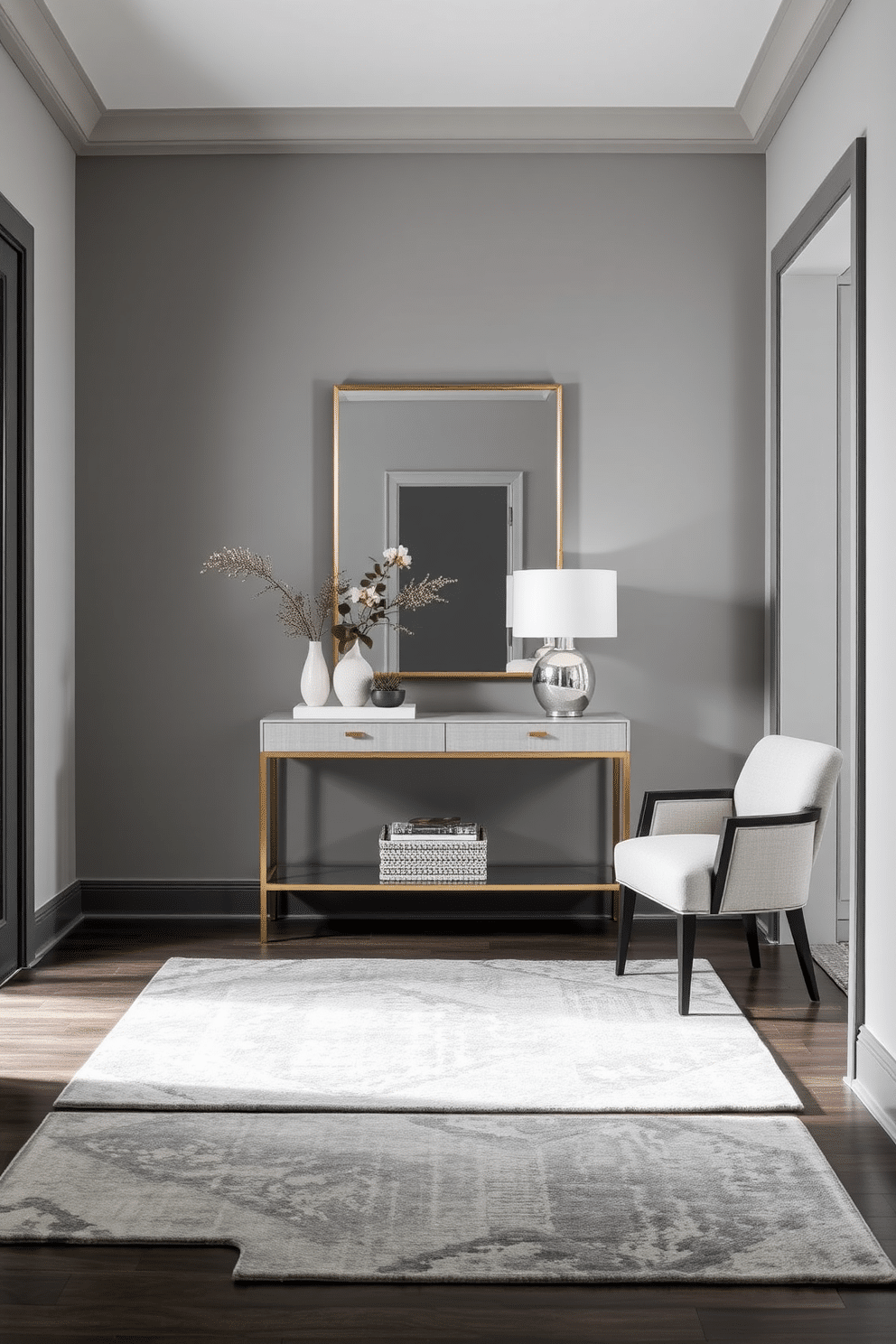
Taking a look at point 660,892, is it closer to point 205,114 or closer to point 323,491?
point 323,491

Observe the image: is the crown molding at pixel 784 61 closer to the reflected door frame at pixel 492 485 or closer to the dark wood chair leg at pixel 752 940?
the reflected door frame at pixel 492 485

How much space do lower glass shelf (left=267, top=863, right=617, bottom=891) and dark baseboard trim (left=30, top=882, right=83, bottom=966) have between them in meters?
0.76

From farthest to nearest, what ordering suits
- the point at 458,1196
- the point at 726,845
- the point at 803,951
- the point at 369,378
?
the point at 369,378
the point at 803,951
the point at 726,845
the point at 458,1196

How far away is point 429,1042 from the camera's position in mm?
3135

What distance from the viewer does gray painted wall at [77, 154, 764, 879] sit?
4586mm

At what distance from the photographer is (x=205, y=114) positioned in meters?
4.47

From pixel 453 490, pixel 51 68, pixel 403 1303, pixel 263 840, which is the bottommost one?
pixel 403 1303

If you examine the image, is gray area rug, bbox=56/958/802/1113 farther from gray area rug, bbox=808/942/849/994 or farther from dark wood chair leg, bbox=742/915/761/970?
gray area rug, bbox=808/942/849/994

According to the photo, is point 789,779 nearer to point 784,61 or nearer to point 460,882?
point 460,882

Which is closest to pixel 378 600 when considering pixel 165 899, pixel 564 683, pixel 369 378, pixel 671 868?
pixel 564 683

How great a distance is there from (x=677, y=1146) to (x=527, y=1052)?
0.63 m

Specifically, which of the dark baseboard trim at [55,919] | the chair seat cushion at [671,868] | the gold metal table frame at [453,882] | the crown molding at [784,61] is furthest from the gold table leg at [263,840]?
the crown molding at [784,61]

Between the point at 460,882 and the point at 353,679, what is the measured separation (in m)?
0.83

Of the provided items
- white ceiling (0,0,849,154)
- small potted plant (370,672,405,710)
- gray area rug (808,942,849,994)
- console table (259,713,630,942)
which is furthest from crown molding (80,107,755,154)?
gray area rug (808,942,849,994)
